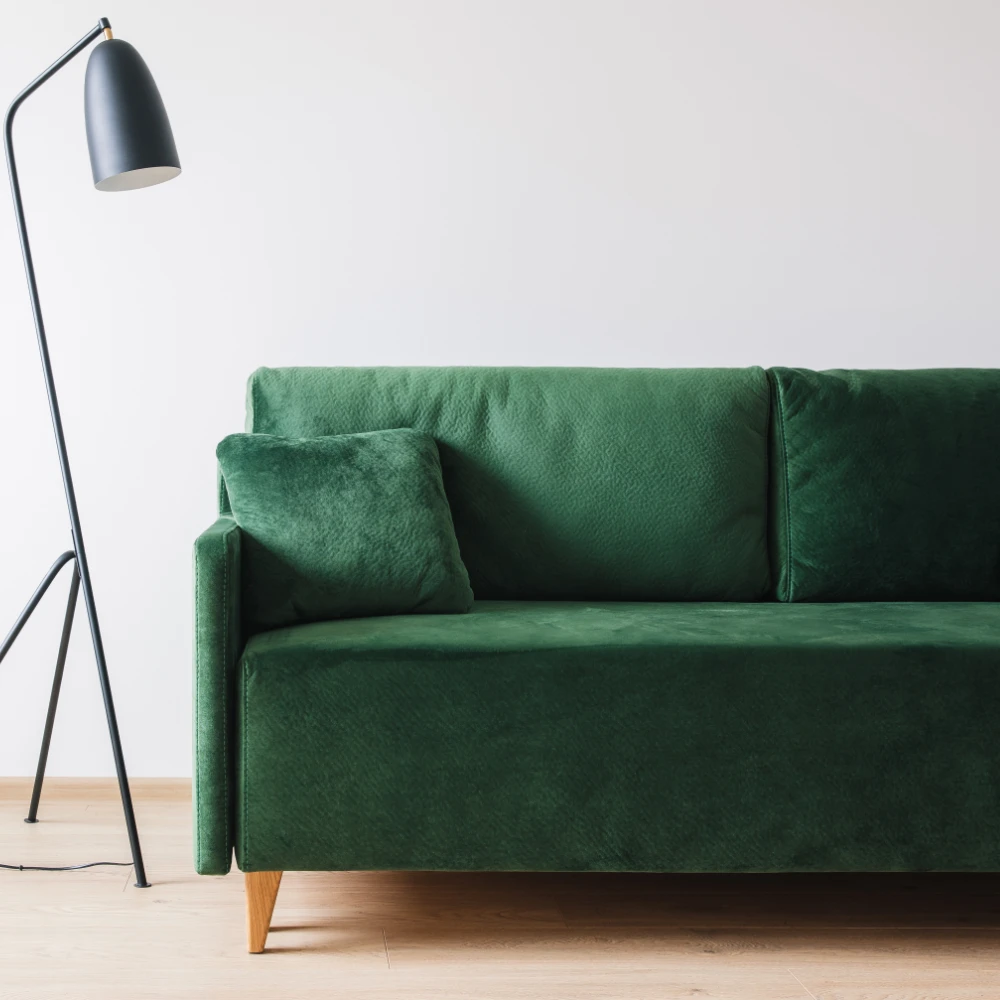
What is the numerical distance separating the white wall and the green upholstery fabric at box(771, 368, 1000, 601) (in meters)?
0.43

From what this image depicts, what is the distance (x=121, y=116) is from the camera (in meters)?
1.96

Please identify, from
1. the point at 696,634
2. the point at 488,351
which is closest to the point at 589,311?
the point at 488,351

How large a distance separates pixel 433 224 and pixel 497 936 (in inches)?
63.2

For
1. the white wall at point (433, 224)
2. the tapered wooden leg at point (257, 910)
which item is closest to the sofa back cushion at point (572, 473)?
the white wall at point (433, 224)

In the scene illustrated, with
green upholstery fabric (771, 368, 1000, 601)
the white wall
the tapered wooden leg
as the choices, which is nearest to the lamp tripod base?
the white wall

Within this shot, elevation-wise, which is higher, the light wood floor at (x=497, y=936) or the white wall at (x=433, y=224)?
the white wall at (x=433, y=224)

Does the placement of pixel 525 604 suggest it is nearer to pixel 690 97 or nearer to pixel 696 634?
pixel 696 634

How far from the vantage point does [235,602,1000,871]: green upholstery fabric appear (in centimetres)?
166

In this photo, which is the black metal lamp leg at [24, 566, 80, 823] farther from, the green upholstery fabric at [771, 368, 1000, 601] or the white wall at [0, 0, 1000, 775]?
the green upholstery fabric at [771, 368, 1000, 601]

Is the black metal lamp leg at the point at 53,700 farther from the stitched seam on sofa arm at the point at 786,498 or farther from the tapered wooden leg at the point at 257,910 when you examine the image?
the stitched seam on sofa arm at the point at 786,498

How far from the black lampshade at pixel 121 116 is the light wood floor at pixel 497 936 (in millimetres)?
1293

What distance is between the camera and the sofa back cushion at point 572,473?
224cm

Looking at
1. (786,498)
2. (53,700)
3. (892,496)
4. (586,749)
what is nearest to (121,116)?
(53,700)

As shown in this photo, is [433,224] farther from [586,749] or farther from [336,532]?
[586,749]
